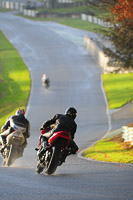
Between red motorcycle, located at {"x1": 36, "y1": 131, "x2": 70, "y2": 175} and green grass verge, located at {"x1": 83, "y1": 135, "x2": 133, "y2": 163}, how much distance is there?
4.81m

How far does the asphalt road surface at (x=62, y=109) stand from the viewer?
11.3 meters

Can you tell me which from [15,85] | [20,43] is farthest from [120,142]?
[20,43]

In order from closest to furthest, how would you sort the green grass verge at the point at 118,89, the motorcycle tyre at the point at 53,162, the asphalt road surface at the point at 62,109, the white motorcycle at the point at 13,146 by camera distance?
the asphalt road surface at the point at 62,109, the motorcycle tyre at the point at 53,162, the white motorcycle at the point at 13,146, the green grass verge at the point at 118,89

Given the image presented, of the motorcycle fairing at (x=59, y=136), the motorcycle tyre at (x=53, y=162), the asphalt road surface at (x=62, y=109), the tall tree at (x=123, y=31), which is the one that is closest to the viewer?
the asphalt road surface at (x=62, y=109)

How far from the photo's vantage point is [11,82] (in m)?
52.2

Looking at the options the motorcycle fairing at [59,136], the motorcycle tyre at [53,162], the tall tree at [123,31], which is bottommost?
the tall tree at [123,31]

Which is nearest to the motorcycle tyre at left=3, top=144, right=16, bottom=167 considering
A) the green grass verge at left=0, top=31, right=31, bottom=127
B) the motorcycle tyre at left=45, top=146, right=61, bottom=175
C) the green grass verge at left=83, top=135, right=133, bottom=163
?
the motorcycle tyre at left=45, top=146, right=61, bottom=175

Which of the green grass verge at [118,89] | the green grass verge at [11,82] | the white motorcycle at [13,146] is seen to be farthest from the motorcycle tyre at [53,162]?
the green grass verge at [118,89]

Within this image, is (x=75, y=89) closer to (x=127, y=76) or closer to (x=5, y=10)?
(x=127, y=76)

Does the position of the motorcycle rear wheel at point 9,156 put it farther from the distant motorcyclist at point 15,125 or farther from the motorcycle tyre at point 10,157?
the distant motorcyclist at point 15,125

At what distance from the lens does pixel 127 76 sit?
173 ft

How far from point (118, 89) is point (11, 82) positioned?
9.75 meters

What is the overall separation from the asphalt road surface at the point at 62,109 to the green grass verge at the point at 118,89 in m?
0.64

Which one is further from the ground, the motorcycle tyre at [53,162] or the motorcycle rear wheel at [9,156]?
the motorcycle tyre at [53,162]
